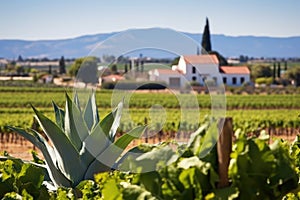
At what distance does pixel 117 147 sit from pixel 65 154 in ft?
1.11

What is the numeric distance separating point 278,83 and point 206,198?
260 ft

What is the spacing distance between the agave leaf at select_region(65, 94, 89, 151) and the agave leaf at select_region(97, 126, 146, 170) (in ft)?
0.74

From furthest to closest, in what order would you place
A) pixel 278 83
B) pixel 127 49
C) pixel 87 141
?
pixel 278 83 → pixel 87 141 → pixel 127 49

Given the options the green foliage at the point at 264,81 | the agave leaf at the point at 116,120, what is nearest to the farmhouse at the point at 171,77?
the agave leaf at the point at 116,120

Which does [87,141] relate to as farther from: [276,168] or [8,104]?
[8,104]

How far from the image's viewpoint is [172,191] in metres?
1.89

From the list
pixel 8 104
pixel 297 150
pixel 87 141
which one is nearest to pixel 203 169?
pixel 297 150

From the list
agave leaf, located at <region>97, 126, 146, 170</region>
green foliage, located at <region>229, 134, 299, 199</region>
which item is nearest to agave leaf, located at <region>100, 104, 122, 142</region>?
agave leaf, located at <region>97, 126, 146, 170</region>

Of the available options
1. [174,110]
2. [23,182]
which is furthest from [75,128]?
[174,110]

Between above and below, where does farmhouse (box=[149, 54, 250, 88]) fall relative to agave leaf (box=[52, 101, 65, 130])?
above

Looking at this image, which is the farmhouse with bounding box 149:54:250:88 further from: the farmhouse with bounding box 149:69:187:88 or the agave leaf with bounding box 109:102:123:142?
the agave leaf with bounding box 109:102:123:142

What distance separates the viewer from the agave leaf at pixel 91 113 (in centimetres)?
438

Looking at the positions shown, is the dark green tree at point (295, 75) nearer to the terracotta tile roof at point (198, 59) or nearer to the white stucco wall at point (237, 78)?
the white stucco wall at point (237, 78)

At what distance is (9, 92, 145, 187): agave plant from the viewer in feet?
12.2
